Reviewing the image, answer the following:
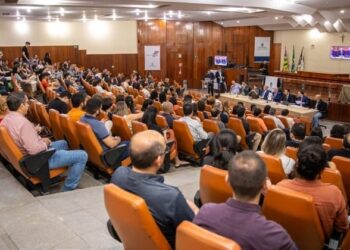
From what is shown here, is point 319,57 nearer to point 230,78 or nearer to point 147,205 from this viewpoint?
point 230,78


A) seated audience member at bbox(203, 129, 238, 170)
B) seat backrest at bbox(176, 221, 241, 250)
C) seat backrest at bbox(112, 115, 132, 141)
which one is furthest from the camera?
seat backrest at bbox(112, 115, 132, 141)

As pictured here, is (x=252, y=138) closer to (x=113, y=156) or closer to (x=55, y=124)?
(x=113, y=156)

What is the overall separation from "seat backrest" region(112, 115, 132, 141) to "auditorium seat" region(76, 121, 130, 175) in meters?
0.69

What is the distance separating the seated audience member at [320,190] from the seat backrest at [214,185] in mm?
420

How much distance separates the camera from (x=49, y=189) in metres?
4.51

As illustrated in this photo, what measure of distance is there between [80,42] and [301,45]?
10.6m

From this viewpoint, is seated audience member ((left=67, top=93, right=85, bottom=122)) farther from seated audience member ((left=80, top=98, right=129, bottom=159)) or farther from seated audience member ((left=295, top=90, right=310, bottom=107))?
seated audience member ((left=295, top=90, right=310, bottom=107))

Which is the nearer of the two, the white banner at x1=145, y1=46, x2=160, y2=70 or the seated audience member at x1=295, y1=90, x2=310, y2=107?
the seated audience member at x1=295, y1=90, x2=310, y2=107

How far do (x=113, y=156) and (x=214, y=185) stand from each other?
2.22 m

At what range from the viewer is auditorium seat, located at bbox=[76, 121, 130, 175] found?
181 inches

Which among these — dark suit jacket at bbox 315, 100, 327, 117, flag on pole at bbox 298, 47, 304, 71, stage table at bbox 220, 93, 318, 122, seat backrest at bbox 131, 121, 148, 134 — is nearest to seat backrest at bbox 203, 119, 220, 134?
seat backrest at bbox 131, 121, 148, 134

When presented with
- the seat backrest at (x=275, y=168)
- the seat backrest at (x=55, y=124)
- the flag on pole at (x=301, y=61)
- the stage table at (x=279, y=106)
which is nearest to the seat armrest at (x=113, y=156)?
the seat backrest at (x=55, y=124)

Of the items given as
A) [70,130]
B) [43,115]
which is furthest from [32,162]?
[43,115]

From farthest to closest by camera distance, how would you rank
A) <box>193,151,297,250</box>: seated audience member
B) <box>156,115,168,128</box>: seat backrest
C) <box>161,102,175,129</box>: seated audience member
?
<box>161,102,175,129</box>: seated audience member → <box>156,115,168,128</box>: seat backrest → <box>193,151,297,250</box>: seated audience member
